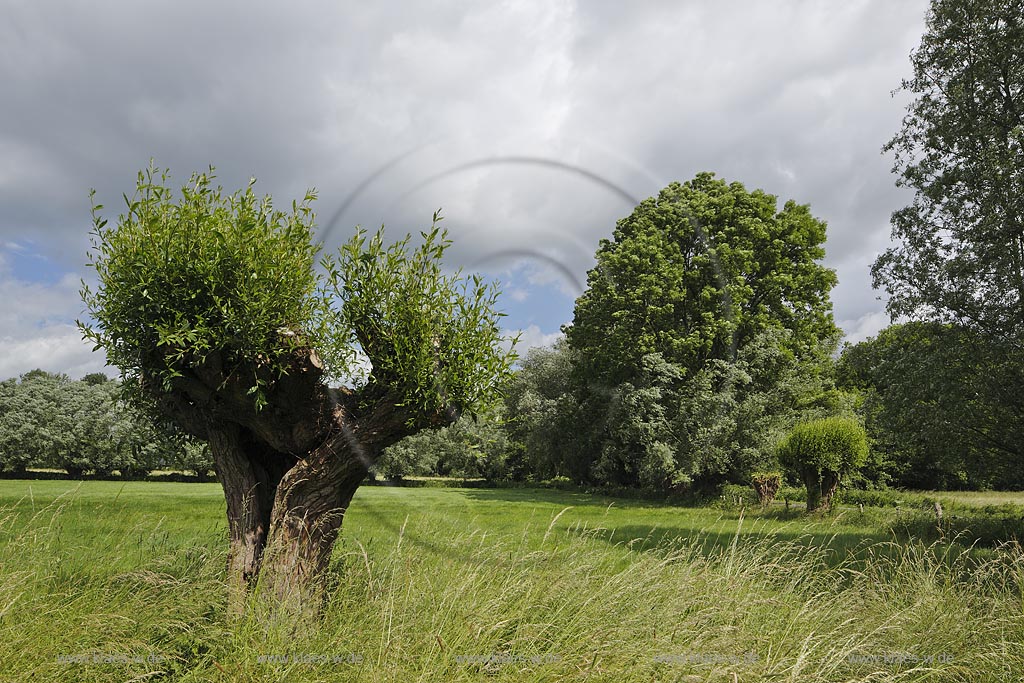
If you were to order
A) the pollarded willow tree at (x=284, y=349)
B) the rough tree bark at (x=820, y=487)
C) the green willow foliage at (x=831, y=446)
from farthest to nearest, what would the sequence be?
the rough tree bark at (x=820, y=487)
the green willow foliage at (x=831, y=446)
the pollarded willow tree at (x=284, y=349)

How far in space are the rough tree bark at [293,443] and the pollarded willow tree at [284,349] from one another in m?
0.02

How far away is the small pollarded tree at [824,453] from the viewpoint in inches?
861

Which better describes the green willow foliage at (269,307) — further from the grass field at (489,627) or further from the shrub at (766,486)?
the shrub at (766,486)

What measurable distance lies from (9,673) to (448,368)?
160 inches

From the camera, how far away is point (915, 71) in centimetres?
1498

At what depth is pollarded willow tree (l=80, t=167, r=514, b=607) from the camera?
620cm

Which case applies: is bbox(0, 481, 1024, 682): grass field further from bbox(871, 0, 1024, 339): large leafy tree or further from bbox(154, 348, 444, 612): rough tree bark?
bbox(871, 0, 1024, 339): large leafy tree

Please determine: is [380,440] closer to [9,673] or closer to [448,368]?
[448,368]

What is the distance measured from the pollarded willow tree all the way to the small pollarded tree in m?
18.6

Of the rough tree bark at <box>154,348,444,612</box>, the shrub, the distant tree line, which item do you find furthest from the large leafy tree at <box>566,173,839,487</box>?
the distant tree line

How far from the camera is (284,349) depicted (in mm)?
6410

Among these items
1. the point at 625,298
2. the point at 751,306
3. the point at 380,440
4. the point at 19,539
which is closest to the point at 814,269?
the point at 751,306

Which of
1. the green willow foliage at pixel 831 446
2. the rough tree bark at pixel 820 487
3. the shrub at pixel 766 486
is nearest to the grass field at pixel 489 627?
the green willow foliage at pixel 831 446

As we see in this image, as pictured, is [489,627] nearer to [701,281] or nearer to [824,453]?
[824,453]
